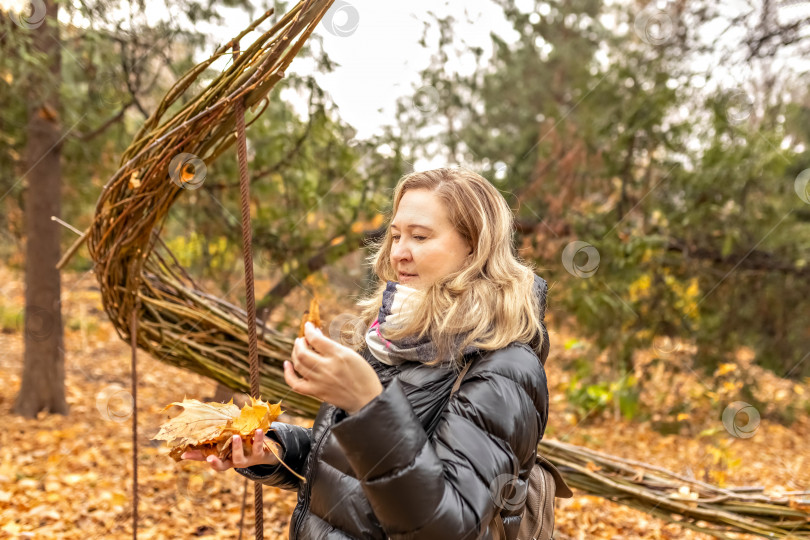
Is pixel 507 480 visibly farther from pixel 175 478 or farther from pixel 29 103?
pixel 29 103

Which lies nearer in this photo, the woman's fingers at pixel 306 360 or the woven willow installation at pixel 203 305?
the woman's fingers at pixel 306 360

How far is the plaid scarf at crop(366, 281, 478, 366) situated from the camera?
1280 millimetres

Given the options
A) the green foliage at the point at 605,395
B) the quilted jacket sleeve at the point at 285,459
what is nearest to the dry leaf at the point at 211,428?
the quilted jacket sleeve at the point at 285,459

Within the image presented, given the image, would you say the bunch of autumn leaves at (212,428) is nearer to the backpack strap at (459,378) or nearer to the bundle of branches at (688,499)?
the backpack strap at (459,378)

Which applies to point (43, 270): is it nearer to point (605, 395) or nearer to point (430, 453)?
point (430, 453)

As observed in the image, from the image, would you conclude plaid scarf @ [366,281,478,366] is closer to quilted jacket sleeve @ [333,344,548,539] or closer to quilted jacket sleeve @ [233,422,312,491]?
quilted jacket sleeve @ [333,344,548,539]

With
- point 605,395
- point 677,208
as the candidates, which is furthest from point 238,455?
point 677,208

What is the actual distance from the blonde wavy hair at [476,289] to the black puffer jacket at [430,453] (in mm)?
51

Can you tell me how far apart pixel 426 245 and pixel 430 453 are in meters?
0.51

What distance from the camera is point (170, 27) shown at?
4.39 m

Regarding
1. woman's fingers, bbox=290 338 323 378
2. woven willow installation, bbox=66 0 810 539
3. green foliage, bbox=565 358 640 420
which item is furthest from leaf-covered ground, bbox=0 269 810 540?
woman's fingers, bbox=290 338 323 378

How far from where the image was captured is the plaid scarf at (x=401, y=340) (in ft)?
4.20

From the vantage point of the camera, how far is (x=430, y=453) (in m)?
1.04

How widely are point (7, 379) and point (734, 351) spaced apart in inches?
268
